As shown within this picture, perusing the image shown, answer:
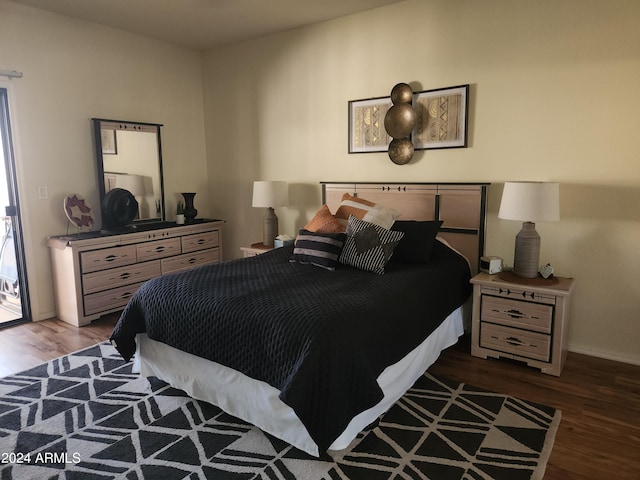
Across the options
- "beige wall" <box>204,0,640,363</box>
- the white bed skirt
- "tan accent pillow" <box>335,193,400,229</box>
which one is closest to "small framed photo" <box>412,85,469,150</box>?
"beige wall" <box>204,0,640,363</box>

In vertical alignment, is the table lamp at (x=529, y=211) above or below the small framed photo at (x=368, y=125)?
below

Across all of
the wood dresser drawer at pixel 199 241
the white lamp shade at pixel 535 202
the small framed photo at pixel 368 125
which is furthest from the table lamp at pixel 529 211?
the wood dresser drawer at pixel 199 241

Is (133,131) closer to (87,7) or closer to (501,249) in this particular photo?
(87,7)

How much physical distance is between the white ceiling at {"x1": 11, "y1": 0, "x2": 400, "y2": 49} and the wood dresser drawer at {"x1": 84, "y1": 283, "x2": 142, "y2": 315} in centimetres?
254

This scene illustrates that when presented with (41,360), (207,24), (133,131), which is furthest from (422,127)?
(41,360)

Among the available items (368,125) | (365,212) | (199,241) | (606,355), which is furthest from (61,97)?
(606,355)

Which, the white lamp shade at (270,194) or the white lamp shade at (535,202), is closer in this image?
the white lamp shade at (535,202)

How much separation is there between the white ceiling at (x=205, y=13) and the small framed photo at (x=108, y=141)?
1.04m

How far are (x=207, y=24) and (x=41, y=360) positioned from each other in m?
3.35

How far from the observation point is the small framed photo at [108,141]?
14.0 ft

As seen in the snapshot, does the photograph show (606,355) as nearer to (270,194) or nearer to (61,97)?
(270,194)

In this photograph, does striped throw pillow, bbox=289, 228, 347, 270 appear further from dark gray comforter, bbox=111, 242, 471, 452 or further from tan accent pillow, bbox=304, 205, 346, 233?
tan accent pillow, bbox=304, 205, 346, 233

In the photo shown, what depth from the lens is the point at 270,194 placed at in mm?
4324

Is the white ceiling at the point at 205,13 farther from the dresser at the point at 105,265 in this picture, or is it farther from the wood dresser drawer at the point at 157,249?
the wood dresser drawer at the point at 157,249
